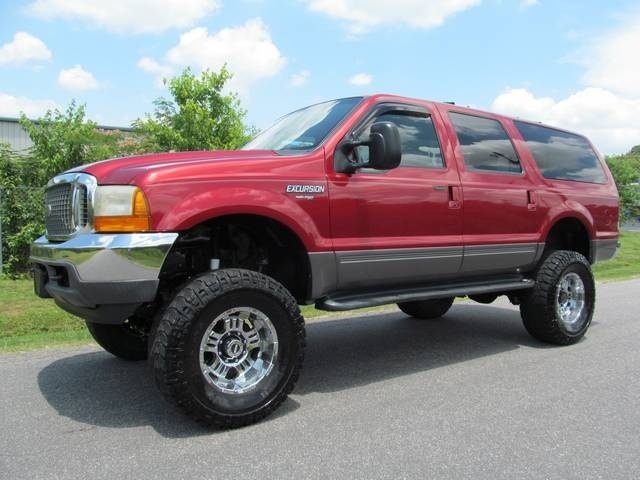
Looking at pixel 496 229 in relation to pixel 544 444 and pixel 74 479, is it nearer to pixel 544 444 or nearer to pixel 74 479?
pixel 544 444

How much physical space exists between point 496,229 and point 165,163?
119 inches

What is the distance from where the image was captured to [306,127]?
15.1 ft

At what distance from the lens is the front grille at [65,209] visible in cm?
355

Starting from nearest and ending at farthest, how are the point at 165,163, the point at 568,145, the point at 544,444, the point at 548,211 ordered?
the point at 544,444 < the point at 165,163 < the point at 548,211 < the point at 568,145

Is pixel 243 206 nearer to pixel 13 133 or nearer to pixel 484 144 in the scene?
Result: pixel 484 144

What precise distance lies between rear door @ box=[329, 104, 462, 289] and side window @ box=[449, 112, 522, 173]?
11.5 inches

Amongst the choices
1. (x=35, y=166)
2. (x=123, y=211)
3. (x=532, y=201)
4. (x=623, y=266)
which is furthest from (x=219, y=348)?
(x=623, y=266)

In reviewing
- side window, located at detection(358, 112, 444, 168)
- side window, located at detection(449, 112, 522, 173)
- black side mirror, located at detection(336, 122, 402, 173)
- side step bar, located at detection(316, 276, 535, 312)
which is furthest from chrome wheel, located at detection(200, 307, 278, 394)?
side window, located at detection(449, 112, 522, 173)

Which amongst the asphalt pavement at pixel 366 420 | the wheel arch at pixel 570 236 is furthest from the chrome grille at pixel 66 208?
the wheel arch at pixel 570 236

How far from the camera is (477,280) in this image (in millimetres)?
5301

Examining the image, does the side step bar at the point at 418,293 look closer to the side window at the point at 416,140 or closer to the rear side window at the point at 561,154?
the side window at the point at 416,140

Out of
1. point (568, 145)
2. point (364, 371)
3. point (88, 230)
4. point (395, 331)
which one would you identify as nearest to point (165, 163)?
point (88, 230)

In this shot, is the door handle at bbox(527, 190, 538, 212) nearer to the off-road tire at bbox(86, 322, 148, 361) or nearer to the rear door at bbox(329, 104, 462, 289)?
the rear door at bbox(329, 104, 462, 289)

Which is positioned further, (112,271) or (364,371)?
(364,371)
